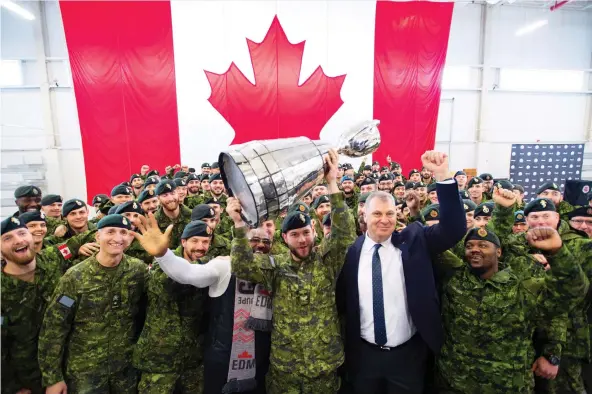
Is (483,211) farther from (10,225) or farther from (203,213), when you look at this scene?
(10,225)

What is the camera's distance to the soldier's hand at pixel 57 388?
2.00 metres

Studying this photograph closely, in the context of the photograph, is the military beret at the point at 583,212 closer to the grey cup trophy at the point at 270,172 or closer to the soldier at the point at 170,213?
the grey cup trophy at the point at 270,172

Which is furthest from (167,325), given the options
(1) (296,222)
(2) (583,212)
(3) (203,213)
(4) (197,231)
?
(2) (583,212)

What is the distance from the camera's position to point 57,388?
2.00 meters

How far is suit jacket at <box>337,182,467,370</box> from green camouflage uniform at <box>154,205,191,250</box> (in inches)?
99.4

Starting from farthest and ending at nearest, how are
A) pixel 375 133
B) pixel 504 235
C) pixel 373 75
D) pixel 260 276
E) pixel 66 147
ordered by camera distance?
pixel 66 147
pixel 373 75
pixel 504 235
pixel 260 276
pixel 375 133

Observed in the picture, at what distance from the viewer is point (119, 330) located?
217cm

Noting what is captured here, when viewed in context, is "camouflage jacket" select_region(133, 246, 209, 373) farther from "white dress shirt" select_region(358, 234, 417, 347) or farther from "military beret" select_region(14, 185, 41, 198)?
"military beret" select_region(14, 185, 41, 198)

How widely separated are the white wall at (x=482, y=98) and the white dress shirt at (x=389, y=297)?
1052 cm

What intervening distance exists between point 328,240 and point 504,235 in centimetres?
181

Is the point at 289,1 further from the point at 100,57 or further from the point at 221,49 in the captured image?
the point at 100,57

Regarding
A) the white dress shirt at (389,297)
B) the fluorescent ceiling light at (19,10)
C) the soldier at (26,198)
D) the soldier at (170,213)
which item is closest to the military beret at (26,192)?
the soldier at (26,198)

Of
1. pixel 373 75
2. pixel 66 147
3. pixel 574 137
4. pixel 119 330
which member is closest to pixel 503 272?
pixel 119 330

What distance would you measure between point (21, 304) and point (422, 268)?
8.35 feet
